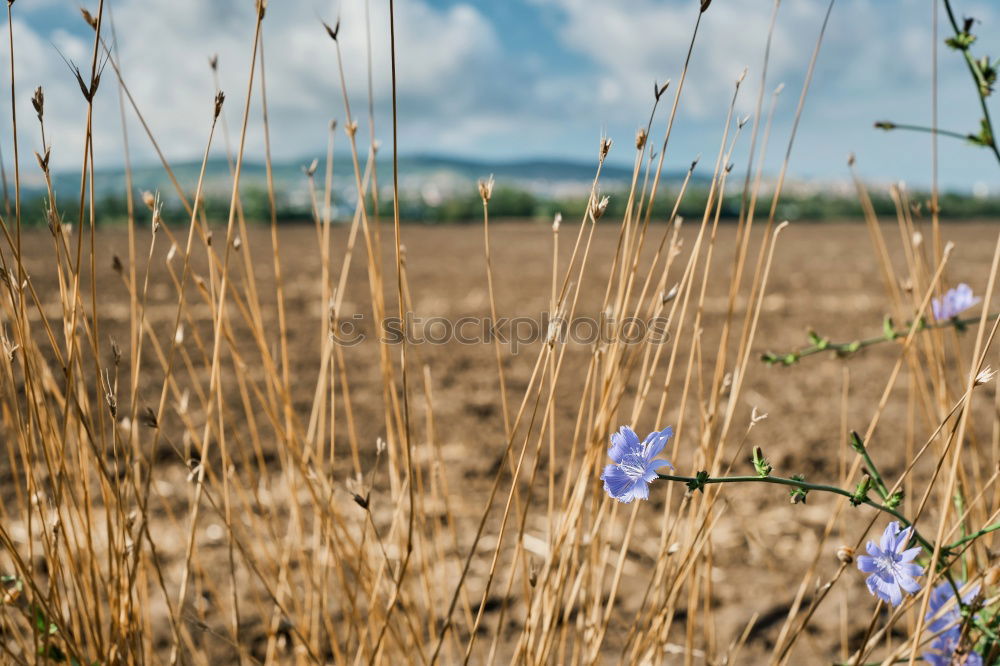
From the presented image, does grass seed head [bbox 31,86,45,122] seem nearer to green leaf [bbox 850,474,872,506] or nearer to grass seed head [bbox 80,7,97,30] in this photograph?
grass seed head [bbox 80,7,97,30]

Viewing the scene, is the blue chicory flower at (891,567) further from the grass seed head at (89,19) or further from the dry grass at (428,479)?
the grass seed head at (89,19)

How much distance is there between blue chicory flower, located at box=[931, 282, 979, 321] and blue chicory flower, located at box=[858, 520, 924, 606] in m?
0.38

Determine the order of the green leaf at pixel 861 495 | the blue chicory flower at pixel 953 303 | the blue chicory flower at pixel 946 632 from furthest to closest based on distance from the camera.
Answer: the blue chicory flower at pixel 953 303
the blue chicory flower at pixel 946 632
the green leaf at pixel 861 495

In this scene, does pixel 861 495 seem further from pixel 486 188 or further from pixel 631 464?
pixel 486 188

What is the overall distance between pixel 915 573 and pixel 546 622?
1.20ft

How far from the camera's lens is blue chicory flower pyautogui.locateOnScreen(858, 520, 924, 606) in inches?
22.1

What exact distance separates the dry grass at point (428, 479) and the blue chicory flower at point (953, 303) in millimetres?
38

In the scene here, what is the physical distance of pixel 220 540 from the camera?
1698 millimetres

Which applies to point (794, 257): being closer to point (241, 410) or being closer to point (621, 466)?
point (241, 410)

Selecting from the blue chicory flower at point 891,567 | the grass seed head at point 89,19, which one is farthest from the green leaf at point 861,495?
the grass seed head at point 89,19

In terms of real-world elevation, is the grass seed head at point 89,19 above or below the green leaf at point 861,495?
above

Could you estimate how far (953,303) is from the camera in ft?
2.89

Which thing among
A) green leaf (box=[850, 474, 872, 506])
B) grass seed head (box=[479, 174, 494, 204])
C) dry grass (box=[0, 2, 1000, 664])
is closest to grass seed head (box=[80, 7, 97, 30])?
dry grass (box=[0, 2, 1000, 664])

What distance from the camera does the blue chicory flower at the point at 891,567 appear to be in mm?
562
